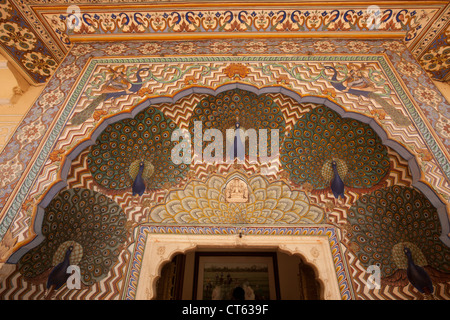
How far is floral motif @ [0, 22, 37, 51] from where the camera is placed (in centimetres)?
357

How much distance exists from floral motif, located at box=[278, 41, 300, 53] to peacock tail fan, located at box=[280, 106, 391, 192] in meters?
0.85

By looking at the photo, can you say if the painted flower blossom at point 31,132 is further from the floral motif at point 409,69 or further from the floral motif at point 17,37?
the floral motif at point 409,69

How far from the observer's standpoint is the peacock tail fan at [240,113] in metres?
3.57

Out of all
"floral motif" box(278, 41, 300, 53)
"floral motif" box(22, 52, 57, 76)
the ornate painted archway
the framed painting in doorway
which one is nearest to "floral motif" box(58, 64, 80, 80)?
the ornate painted archway

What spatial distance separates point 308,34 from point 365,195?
219 centimetres

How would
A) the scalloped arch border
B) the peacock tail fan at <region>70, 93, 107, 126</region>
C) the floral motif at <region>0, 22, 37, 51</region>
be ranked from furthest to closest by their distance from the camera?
the floral motif at <region>0, 22, 37, 51</region> < the peacock tail fan at <region>70, 93, 107, 126</region> < the scalloped arch border

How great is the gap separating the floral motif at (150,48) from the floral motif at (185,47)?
9.9 inches

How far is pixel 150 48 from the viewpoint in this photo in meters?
3.75

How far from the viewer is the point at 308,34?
149 inches

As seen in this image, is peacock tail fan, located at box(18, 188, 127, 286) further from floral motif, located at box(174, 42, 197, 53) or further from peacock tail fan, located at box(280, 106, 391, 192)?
peacock tail fan, located at box(280, 106, 391, 192)

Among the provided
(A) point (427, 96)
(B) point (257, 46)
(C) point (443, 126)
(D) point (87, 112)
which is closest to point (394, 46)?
(A) point (427, 96)

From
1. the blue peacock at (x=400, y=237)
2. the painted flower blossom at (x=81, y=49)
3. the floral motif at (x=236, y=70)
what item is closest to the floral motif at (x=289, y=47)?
the floral motif at (x=236, y=70)
